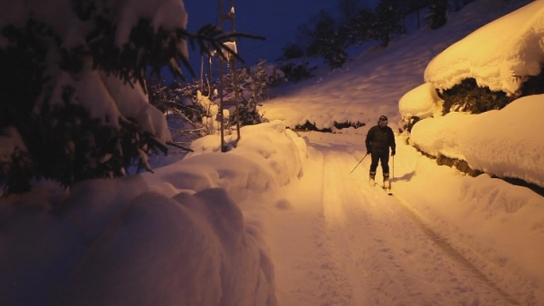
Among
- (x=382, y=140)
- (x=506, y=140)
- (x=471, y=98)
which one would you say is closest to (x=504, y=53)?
(x=506, y=140)

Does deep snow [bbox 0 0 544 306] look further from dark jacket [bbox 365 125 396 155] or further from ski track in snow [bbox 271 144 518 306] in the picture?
dark jacket [bbox 365 125 396 155]

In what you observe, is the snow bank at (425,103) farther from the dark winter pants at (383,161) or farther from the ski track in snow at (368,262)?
the ski track in snow at (368,262)

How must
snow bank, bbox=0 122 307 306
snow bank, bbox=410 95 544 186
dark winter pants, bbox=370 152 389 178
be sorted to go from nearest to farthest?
snow bank, bbox=0 122 307 306 < snow bank, bbox=410 95 544 186 < dark winter pants, bbox=370 152 389 178

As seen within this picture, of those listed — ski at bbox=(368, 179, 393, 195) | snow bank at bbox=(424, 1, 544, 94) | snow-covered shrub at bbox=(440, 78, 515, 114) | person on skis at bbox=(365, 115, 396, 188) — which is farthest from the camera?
person on skis at bbox=(365, 115, 396, 188)

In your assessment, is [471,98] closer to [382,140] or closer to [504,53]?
[504,53]

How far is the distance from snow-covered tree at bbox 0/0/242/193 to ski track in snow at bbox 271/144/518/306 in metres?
2.58

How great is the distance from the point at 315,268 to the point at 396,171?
7819mm

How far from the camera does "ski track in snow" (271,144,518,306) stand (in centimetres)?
369

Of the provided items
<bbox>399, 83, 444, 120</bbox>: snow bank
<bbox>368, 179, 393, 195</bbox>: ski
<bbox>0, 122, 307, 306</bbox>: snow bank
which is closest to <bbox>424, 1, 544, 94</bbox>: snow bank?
<bbox>399, 83, 444, 120</bbox>: snow bank

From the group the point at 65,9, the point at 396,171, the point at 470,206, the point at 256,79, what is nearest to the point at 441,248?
the point at 470,206

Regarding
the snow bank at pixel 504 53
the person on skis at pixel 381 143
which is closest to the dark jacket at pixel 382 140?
the person on skis at pixel 381 143

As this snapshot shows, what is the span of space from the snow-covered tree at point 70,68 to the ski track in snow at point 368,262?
2585 mm

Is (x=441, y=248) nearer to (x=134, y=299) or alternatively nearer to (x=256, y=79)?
(x=134, y=299)

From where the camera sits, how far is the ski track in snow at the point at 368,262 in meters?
3.69
